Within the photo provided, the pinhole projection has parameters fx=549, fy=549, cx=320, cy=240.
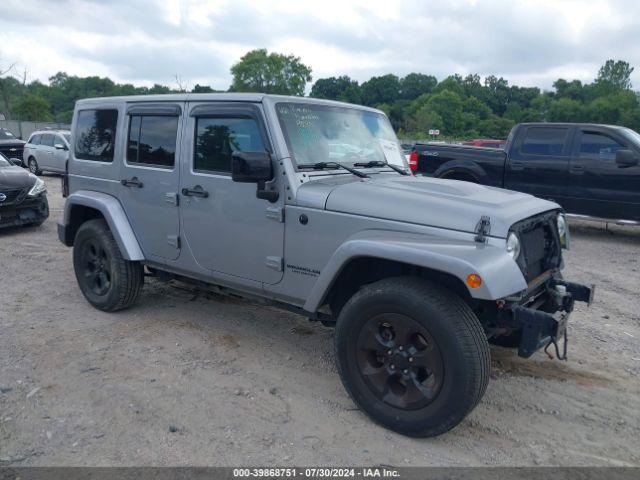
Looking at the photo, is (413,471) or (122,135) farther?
(122,135)

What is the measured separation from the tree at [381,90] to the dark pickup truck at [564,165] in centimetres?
7257

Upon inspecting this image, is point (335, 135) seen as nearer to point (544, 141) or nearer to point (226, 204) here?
point (226, 204)

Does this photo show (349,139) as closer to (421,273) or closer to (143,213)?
(421,273)

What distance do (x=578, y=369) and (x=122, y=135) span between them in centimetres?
432

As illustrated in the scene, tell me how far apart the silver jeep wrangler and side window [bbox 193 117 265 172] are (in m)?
0.01

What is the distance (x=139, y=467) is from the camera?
2.99 meters

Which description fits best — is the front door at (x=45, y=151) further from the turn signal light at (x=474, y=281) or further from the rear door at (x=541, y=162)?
the turn signal light at (x=474, y=281)

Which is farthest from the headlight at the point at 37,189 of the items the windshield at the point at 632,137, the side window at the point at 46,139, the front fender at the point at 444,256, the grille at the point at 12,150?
Result: the grille at the point at 12,150

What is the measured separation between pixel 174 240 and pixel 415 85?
93323 mm

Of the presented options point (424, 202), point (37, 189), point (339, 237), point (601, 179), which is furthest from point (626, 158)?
point (37, 189)

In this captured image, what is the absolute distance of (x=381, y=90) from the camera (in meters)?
83.9

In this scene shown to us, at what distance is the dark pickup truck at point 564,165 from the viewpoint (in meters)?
8.82

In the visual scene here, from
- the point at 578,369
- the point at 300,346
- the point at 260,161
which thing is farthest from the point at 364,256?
the point at 578,369

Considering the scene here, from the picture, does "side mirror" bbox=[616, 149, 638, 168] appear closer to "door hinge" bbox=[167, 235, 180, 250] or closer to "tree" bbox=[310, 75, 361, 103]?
"door hinge" bbox=[167, 235, 180, 250]
